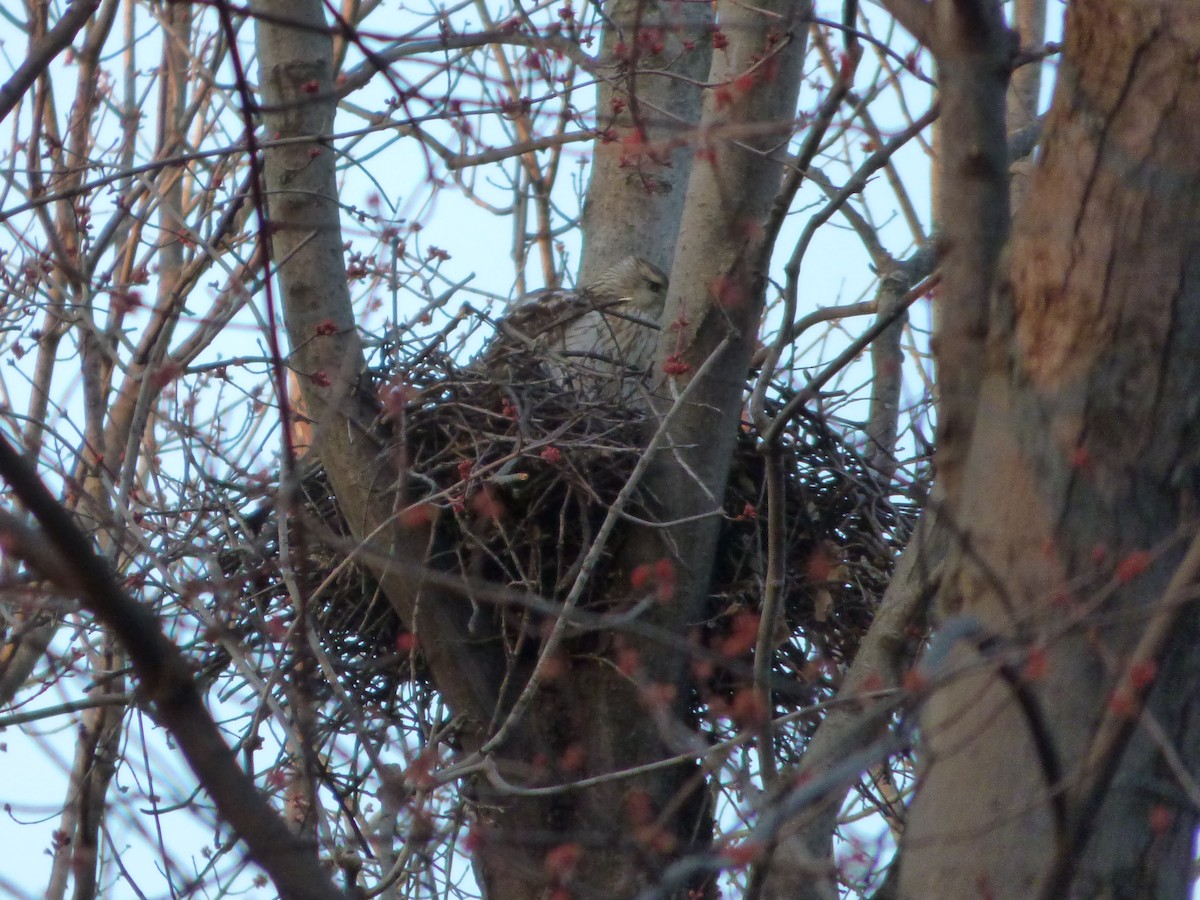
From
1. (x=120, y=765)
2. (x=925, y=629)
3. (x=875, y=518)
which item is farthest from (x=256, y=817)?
(x=875, y=518)

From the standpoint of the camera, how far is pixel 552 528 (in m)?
4.03

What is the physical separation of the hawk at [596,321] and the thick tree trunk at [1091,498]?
244cm

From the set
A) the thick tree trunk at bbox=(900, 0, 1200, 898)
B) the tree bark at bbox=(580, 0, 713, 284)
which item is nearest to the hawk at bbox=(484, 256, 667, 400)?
the tree bark at bbox=(580, 0, 713, 284)

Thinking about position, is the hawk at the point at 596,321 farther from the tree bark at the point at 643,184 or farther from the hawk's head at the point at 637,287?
the tree bark at the point at 643,184

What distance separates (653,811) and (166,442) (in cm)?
490

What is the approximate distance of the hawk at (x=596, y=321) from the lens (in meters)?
4.51

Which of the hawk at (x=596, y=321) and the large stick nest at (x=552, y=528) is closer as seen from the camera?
the large stick nest at (x=552, y=528)

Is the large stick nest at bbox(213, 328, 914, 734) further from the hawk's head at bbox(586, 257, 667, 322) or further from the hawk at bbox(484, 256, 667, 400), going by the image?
the hawk's head at bbox(586, 257, 667, 322)

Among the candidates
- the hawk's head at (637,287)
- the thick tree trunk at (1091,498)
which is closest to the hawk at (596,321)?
the hawk's head at (637,287)

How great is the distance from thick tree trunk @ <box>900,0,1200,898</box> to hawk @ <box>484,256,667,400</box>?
244 centimetres

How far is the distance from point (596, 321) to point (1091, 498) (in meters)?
3.37

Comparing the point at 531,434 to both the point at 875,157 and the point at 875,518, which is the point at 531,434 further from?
the point at 875,157

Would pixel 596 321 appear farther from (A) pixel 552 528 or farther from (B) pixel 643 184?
(A) pixel 552 528

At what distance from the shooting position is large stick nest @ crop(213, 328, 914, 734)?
3.88 m
